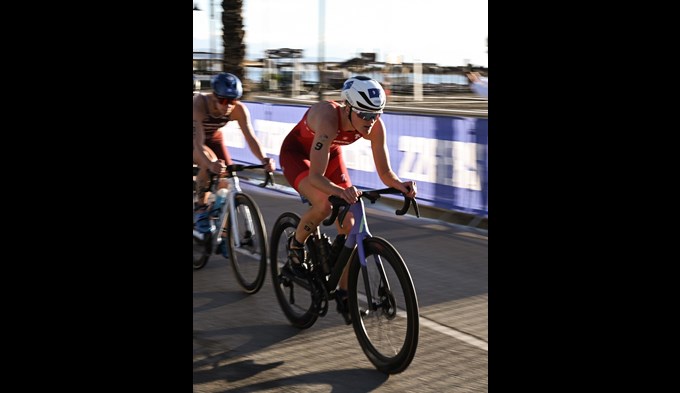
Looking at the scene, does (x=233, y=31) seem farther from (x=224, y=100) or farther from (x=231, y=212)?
(x=231, y=212)

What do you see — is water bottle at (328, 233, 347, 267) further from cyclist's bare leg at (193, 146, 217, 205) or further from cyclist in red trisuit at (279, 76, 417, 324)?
cyclist's bare leg at (193, 146, 217, 205)

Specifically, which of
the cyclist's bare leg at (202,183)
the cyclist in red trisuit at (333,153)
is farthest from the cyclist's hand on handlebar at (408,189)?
the cyclist's bare leg at (202,183)

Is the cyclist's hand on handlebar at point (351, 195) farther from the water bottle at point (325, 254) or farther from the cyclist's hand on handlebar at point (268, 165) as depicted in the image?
the cyclist's hand on handlebar at point (268, 165)

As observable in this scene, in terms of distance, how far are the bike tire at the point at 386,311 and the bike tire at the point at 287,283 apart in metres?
0.73

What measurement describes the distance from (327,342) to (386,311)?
913 millimetres

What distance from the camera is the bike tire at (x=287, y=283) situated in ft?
18.7

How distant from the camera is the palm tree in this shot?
2319 centimetres

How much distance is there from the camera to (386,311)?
4715 mm

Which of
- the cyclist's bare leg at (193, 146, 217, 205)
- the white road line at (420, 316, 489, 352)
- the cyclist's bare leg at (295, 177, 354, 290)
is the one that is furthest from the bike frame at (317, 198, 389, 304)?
the cyclist's bare leg at (193, 146, 217, 205)

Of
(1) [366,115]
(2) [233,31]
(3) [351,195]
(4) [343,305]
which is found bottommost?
(4) [343,305]

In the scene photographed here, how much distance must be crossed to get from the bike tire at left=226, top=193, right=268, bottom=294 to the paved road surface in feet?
0.46

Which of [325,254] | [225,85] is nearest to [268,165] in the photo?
[225,85]
